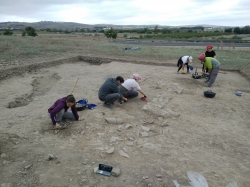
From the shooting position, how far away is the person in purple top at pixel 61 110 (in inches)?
167

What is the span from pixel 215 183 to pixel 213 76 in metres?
5.37

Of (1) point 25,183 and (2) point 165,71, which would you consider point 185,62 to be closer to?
(2) point 165,71

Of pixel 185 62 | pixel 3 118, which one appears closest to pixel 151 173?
pixel 3 118

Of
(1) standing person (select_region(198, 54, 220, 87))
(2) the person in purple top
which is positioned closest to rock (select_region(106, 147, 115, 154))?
(2) the person in purple top

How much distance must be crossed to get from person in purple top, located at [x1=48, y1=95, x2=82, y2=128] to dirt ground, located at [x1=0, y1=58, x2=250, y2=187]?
0.21 m

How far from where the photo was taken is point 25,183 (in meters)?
3.05

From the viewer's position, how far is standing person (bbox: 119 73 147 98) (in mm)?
5926

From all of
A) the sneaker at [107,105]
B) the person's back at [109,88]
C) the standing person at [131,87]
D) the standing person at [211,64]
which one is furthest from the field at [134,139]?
the standing person at [211,64]

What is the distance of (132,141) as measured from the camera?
4.26 meters

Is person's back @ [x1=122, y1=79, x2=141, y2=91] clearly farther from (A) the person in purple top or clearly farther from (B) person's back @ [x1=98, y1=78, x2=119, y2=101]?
(A) the person in purple top

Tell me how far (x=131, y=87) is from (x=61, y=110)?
2.15m

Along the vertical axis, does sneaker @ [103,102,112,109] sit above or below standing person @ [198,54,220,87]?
below

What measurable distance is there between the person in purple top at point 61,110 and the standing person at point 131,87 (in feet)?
5.65

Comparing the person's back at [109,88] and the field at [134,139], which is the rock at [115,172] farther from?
the person's back at [109,88]
